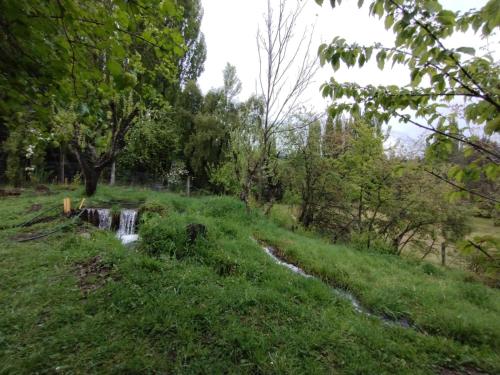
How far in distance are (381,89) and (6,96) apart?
102 inches

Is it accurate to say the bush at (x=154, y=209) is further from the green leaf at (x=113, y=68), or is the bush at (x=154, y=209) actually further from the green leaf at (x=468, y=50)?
the green leaf at (x=468, y=50)

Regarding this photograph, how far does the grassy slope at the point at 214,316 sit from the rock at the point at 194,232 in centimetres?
22

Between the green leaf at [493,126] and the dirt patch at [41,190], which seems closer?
the green leaf at [493,126]

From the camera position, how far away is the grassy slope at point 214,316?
2352 mm

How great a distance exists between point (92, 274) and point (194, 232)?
6.31 ft

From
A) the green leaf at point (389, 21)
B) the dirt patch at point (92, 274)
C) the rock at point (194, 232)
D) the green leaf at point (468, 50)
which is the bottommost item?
the dirt patch at point (92, 274)

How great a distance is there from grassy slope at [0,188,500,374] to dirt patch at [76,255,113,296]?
90 mm

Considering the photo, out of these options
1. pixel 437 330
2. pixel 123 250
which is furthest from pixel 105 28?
pixel 437 330

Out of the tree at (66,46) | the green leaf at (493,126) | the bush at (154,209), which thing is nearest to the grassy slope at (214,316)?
the bush at (154,209)

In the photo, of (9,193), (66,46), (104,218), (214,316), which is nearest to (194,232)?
(214,316)

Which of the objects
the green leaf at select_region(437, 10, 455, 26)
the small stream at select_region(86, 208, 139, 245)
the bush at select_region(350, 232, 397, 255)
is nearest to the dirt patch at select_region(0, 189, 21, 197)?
the small stream at select_region(86, 208, 139, 245)

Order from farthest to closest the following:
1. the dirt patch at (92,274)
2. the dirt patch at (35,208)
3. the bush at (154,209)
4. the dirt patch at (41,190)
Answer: the dirt patch at (41,190)
the dirt patch at (35,208)
the bush at (154,209)
the dirt patch at (92,274)

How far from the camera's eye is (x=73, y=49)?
145 centimetres

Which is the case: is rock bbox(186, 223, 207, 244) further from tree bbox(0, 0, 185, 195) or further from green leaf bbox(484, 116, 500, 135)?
green leaf bbox(484, 116, 500, 135)
